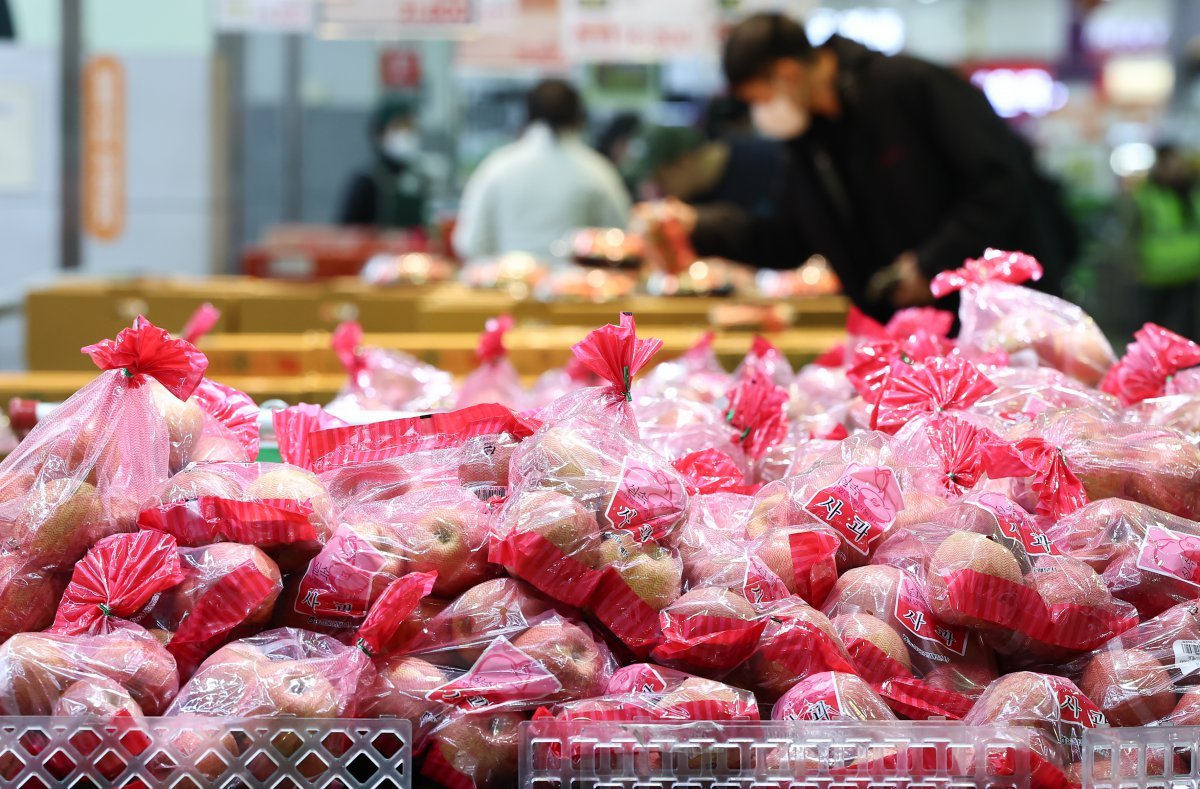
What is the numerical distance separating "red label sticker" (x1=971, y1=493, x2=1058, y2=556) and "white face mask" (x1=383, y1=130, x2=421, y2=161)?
859cm

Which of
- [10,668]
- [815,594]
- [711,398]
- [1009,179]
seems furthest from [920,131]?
[10,668]

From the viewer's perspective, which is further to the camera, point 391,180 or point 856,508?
point 391,180

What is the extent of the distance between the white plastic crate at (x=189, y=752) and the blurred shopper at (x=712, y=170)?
6.40 metres

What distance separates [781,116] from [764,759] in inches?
122

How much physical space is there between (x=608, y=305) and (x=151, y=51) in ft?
13.8

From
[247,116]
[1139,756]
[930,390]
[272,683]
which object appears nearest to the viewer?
[1139,756]

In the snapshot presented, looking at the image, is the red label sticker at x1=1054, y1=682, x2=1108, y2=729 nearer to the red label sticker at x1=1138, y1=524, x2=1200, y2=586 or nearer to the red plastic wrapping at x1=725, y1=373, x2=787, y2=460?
the red label sticker at x1=1138, y1=524, x2=1200, y2=586

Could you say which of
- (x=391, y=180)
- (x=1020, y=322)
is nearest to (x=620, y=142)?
(x=391, y=180)

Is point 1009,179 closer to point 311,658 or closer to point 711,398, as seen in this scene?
point 711,398

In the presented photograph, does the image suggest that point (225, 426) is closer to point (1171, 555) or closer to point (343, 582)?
point (343, 582)

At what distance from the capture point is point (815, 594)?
1639mm

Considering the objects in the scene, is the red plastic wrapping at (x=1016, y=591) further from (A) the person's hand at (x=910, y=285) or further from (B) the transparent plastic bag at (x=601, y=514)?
(A) the person's hand at (x=910, y=285)

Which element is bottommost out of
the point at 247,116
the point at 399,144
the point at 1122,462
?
the point at 1122,462

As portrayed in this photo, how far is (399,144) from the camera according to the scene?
9891 millimetres
